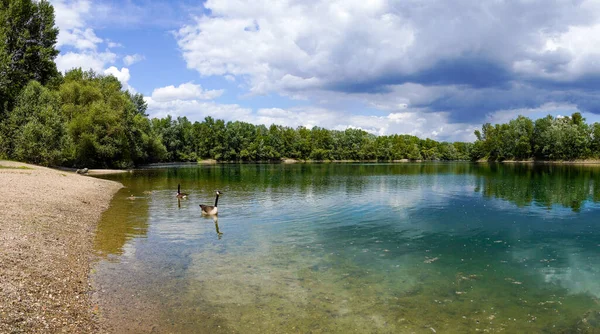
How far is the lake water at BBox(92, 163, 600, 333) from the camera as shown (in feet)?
38.1

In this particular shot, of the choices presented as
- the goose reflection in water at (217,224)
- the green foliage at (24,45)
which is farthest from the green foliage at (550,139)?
the green foliage at (24,45)

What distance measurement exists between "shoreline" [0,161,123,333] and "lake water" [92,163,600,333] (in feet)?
2.81

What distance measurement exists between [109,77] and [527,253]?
11894cm

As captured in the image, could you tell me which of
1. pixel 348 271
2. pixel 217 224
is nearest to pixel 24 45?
pixel 217 224

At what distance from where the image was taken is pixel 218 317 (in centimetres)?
1161

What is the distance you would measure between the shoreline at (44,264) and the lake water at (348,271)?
33.7 inches

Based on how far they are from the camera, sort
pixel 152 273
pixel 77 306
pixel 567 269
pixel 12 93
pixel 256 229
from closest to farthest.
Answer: pixel 77 306 → pixel 152 273 → pixel 567 269 → pixel 256 229 → pixel 12 93

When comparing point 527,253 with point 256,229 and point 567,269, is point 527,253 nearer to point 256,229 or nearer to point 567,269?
point 567,269

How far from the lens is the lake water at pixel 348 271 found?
1162cm

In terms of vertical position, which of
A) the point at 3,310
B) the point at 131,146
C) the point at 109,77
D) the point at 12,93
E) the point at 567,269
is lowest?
the point at 567,269

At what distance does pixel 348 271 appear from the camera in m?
16.4

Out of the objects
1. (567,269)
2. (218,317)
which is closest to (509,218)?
(567,269)

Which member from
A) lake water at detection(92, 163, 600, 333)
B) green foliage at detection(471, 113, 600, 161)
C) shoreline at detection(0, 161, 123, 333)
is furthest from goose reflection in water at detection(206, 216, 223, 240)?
green foliage at detection(471, 113, 600, 161)

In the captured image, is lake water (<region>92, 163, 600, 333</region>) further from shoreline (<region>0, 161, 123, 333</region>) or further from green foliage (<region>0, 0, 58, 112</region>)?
green foliage (<region>0, 0, 58, 112</region>)
